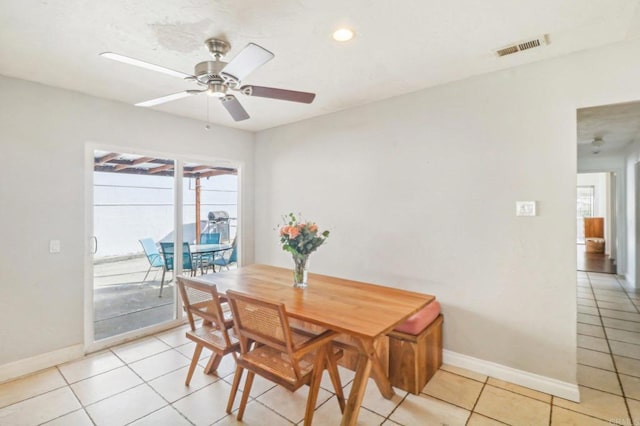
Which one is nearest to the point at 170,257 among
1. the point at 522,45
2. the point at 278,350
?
the point at 278,350

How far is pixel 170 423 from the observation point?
2074 millimetres

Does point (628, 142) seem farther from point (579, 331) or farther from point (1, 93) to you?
point (1, 93)

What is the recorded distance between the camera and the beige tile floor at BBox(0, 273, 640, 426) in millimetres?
2109

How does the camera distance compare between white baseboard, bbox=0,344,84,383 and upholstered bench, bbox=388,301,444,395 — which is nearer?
upholstered bench, bbox=388,301,444,395

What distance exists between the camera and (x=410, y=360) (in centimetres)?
239

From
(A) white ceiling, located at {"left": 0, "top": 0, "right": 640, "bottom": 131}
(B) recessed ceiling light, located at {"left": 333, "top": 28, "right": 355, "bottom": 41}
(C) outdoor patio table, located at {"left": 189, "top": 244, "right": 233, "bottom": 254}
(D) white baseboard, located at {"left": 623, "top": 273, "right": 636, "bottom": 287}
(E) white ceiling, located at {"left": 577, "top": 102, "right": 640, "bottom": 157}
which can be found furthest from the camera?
(D) white baseboard, located at {"left": 623, "top": 273, "right": 636, "bottom": 287}

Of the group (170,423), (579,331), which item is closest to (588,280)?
(579,331)

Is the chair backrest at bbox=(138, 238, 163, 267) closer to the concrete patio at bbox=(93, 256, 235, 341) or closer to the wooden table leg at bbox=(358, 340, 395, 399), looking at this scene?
the concrete patio at bbox=(93, 256, 235, 341)

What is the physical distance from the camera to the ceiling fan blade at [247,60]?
1.59m

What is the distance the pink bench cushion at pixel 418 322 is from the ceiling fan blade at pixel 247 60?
6.32ft

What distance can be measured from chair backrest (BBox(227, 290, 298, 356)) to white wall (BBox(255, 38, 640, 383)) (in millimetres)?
1658

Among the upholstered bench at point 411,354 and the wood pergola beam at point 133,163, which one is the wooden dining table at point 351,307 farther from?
the wood pergola beam at point 133,163

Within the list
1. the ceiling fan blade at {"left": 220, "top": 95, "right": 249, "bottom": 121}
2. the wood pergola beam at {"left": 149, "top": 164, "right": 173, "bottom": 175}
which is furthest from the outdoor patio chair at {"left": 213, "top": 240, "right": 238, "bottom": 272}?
the ceiling fan blade at {"left": 220, "top": 95, "right": 249, "bottom": 121}

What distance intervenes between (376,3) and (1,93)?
10.0 ft
